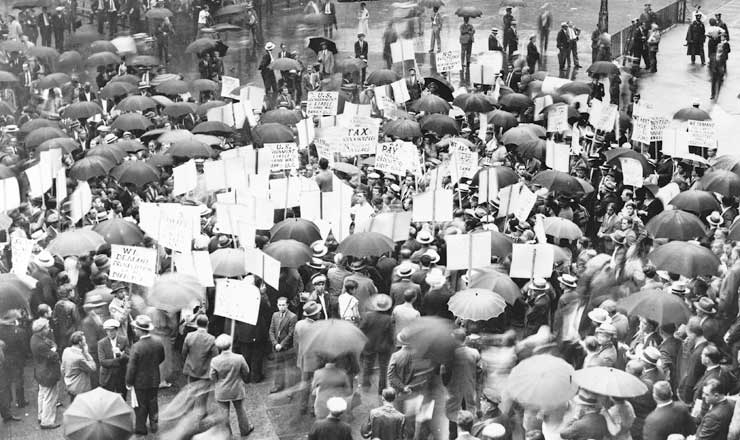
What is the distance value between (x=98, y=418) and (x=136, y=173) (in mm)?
8478

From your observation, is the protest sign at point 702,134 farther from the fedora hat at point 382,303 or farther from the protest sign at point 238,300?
the protest sign at point 238,300

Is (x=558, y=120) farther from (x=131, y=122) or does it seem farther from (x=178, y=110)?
(x=131, y=122)

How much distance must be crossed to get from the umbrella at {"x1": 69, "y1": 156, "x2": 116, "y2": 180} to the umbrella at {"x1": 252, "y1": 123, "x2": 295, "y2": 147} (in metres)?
3.33

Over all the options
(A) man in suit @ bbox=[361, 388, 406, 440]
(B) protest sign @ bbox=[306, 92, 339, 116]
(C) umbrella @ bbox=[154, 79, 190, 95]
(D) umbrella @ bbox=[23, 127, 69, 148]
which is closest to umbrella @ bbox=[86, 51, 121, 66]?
(C) umbrella @ bbox=[154, 79, 190, 95]

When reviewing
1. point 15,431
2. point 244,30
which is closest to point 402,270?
point 15,431

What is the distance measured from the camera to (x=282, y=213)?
56.9 ft

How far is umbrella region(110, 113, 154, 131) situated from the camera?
21359 mm

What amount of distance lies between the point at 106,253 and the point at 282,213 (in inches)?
139

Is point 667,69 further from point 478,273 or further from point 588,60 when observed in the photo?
point 478,273

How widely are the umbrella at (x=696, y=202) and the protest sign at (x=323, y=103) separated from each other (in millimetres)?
7652

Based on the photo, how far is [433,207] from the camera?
15445 mm

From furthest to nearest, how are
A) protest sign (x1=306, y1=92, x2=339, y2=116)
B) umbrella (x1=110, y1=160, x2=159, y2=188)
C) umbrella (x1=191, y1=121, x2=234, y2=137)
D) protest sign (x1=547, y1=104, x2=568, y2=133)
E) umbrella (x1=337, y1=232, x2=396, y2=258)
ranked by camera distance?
protest sign (x1=306, y1=92, x2=339, y2=116)
umbrella (x1=191, y1=121, x2=234, y2=137)
protest sign (x1=547, y1=104, x2=568, y2=133)
umbrella (x1=110, y1=160, x2=159, y2=188)
umbrella (x1=337, y1=232, x2=396, y2=258)

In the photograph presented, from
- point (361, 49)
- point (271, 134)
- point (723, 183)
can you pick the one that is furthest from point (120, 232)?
point (361, 49)

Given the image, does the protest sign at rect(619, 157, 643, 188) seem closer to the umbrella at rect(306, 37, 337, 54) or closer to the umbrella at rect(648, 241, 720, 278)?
the umbrella at rect(648, 241, 720, 278)
